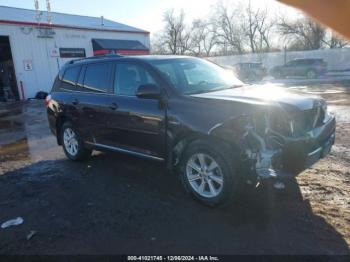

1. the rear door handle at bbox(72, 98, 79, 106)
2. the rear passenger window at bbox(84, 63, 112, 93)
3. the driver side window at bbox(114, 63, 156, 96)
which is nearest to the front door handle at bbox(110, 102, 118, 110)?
the driver side window at bbox(114, 63, 156, 96)

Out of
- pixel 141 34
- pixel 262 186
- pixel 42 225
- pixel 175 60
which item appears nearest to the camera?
pixel 42 225

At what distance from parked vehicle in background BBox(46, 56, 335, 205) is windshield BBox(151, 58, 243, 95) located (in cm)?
2

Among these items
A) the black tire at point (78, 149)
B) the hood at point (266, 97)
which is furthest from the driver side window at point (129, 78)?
the black tire at point (78, 149)

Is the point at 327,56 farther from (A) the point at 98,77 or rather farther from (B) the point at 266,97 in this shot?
(B) the point at 266,97

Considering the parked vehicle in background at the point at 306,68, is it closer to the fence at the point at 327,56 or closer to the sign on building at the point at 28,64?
the fence at the point at 327,56

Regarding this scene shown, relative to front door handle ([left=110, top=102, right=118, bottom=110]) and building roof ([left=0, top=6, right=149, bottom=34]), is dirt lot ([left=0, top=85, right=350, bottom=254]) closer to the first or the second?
front door handle ([left=110, top=102, right=118, bottom=110])

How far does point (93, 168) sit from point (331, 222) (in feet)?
12.8

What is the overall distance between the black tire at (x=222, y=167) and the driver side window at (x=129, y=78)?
4.04ft

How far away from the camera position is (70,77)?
6.45 m

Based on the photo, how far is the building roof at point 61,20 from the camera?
2083 cm

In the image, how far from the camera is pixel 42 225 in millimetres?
4000

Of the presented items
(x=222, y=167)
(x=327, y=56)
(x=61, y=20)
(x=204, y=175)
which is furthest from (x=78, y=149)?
(x=327, y=56)

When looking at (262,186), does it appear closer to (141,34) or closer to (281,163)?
(281,163)

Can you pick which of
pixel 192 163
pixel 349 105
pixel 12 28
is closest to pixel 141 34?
pixel 12 28
